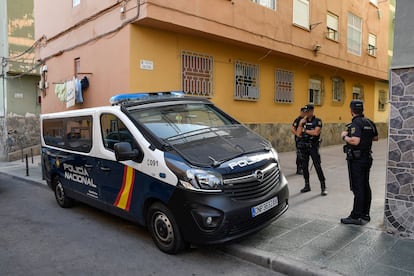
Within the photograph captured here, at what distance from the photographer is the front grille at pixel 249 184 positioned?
13.4 ft

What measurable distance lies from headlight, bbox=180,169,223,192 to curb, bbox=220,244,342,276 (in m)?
0.86

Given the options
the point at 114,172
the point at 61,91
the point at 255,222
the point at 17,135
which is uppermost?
the point at 61,91

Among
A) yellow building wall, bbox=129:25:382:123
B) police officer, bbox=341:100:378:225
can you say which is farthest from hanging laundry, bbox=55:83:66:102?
police officer, bbox=341:100:378:225

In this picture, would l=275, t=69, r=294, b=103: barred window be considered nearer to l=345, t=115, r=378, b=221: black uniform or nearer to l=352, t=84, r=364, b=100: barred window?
l=352, t=84, r=364, b=100: barred window

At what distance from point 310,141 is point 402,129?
2544mm

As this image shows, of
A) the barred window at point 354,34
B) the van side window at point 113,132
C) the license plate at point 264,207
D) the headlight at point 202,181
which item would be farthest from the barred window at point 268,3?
the headlight at point 202,181

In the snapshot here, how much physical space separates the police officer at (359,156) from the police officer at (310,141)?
71.9 inches

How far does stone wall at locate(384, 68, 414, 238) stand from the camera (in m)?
4.38

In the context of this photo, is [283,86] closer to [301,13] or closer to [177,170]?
[301,13]

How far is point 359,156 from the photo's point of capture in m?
4.82

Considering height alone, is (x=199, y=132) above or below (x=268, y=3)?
below

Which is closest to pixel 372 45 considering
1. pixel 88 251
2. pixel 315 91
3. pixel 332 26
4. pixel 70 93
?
pixel 332 26

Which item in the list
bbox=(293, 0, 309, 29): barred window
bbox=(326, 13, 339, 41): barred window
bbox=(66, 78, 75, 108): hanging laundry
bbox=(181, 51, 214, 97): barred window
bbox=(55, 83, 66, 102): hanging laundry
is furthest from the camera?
bbox=(326, 13, 339, 41): barred window

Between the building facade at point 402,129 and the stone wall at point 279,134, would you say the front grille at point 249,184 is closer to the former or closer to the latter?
the building facade at point 402,129
